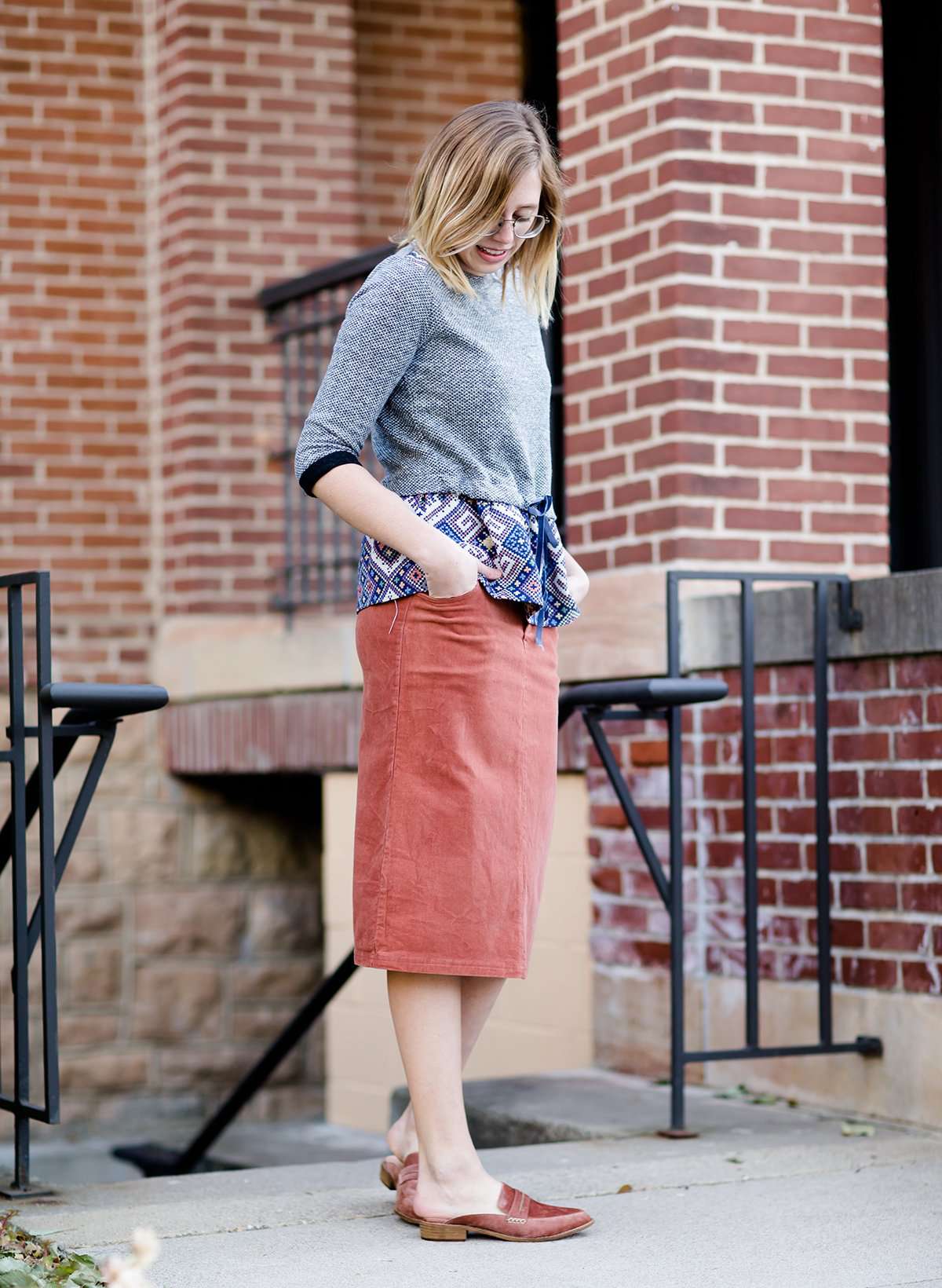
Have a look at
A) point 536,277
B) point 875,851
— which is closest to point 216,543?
point 875,851

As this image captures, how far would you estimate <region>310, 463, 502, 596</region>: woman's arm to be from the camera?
2.85m

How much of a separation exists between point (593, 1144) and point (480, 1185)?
888mm

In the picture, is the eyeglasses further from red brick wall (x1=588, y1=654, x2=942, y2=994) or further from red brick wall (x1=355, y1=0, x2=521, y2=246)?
red brick wall (x1=355, y1=0, x2=521, y2=246)

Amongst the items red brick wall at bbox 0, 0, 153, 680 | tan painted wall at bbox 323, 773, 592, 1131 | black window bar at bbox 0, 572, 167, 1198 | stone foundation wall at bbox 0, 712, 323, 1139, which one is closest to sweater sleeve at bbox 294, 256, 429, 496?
black window bar at bbox 0, 572, 167, 1198

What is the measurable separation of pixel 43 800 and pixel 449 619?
2.94ft

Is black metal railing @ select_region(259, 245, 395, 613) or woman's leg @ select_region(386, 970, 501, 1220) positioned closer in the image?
woman's leg @ select_region(386, 970, 501, 1220)

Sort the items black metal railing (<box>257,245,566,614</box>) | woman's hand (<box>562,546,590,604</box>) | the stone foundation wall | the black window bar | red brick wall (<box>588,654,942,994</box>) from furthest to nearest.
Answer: the stone foundation wall → black metal railing (<box>257,245,566,614</box>) → red brick wall (<box>588,654,942,994</box>) → the black window bar → woman's hand (<box>562,546,590,604</box>)

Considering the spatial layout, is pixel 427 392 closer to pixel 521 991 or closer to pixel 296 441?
pixel 521 991

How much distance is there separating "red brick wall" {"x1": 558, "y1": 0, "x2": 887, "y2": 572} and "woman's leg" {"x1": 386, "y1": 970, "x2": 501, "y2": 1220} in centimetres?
188

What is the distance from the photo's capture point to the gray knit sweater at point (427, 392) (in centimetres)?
293

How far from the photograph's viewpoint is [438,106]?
754 cm

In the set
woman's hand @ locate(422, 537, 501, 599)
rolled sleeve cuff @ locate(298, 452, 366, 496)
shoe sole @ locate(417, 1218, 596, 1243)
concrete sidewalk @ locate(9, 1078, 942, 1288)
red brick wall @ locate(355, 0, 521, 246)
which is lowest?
concrete sidewalk @ locate(9, 1078, 942, 1288)

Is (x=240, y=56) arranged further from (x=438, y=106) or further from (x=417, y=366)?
(x=417, y=366)

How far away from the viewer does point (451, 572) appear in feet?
9.39
